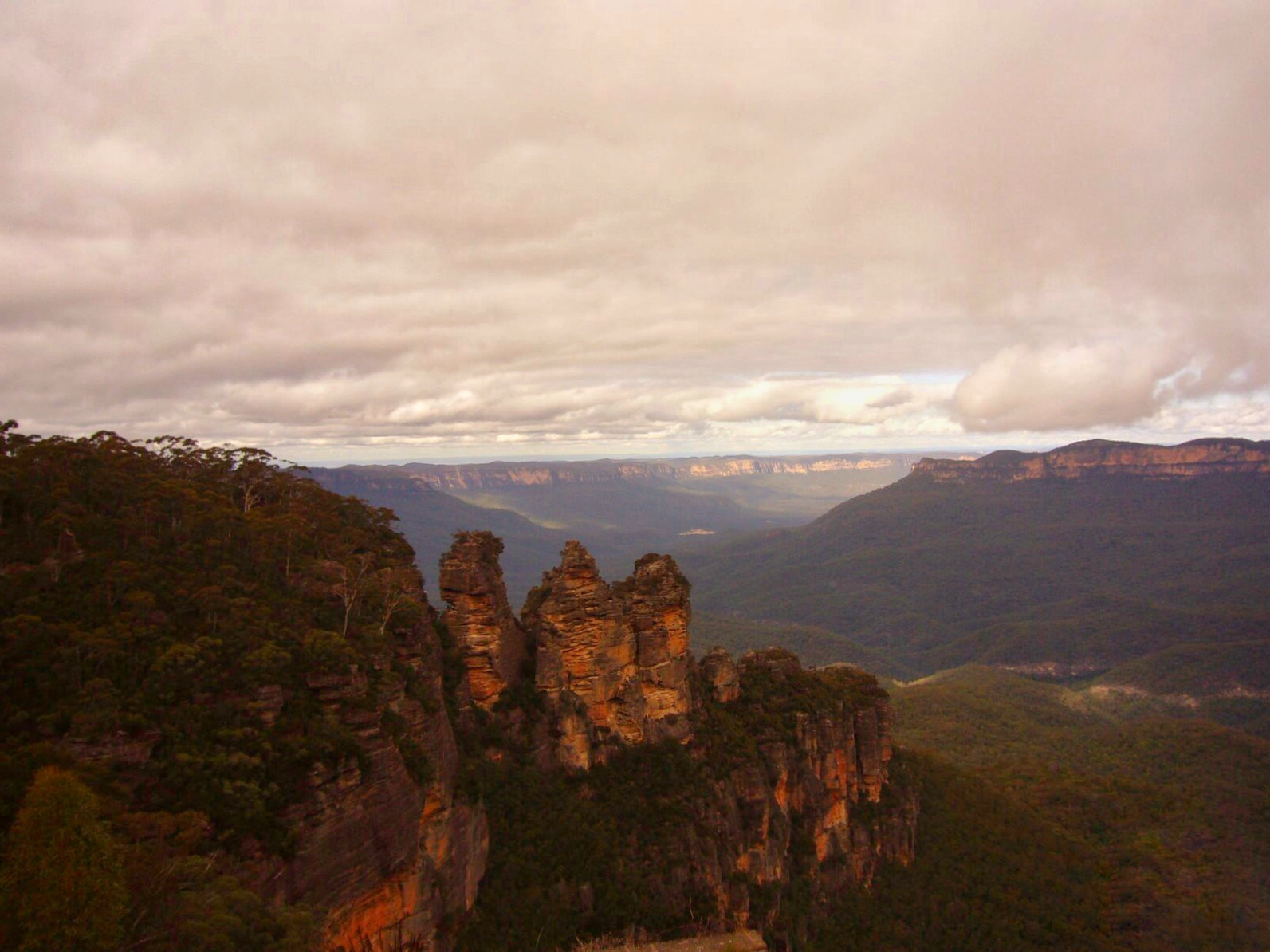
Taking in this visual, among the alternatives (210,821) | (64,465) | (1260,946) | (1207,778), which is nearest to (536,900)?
(210,821)

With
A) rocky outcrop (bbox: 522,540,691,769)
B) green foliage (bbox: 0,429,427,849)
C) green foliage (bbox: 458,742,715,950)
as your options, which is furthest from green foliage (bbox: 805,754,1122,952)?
green foliage (bbox: 0,429,427,849)

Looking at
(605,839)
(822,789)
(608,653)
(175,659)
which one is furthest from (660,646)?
(175,659)

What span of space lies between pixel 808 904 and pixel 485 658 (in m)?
27.7

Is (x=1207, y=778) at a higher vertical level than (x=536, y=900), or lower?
lower

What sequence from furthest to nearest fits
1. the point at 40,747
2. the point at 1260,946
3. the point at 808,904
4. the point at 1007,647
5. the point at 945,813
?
the point at 1007,647
the point at 945,813
the point at 1260,946
the point at 808,904
the point at 40,747

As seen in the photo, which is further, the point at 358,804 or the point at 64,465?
the point at 64,465

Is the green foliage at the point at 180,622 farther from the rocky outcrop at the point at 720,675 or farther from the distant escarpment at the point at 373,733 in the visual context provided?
the rocky outcrop at the point at 720,675

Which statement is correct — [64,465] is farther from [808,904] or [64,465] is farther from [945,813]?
[945,813]

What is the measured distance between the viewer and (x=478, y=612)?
1487 inches

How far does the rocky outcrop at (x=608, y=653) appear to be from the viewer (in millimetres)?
40125

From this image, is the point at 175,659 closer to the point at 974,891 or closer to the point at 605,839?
the point at 605,839

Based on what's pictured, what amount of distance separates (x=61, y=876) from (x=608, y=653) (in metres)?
29.5

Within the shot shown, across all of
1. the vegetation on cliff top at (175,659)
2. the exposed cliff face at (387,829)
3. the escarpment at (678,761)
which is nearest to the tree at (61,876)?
the vegetation on cliff top at (175,659)

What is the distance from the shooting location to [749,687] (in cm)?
5284
